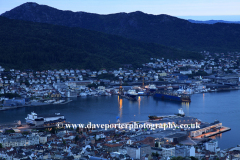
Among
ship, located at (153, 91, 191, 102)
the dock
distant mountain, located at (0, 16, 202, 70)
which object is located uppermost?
distant mountain, located at (0, 16, 202, 70)

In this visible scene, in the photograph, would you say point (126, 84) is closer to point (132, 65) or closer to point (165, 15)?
point (132, 65)

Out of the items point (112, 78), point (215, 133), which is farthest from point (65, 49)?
point (215, 133)

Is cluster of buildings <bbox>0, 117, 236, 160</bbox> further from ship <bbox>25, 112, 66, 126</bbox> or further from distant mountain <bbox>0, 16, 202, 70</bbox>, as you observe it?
distant mountain <bbox>0, 16, 202, 70</bbox>

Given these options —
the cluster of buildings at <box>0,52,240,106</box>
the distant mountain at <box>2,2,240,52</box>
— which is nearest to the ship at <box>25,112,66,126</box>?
the cluster of buildings at <box>0,52,240,106</box>

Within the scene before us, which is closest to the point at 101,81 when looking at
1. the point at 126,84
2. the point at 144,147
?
the point at 126,84

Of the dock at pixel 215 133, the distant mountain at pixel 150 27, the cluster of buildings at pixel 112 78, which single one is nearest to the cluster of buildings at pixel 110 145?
the dock at pixel 215 133

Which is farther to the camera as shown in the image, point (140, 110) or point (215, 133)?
point (140, 110)

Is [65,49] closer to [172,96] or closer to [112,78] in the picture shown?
[112,78]
